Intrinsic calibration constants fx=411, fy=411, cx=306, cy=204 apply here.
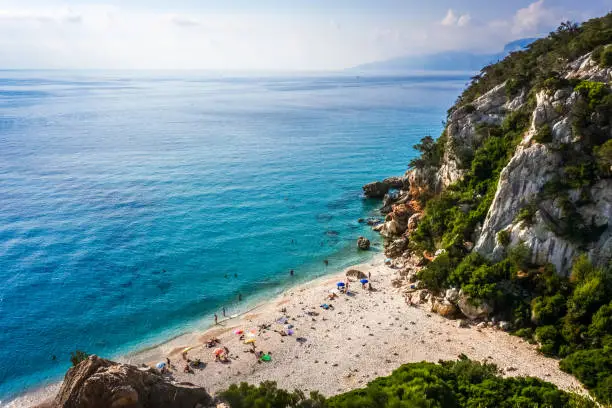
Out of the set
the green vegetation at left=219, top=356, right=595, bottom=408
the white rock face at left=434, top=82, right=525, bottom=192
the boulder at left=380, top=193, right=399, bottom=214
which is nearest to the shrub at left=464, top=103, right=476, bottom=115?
the white rock face at left=434, top=82, right=525, bottom=192

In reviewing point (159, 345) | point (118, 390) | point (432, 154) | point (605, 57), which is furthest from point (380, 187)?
point (118, 390)

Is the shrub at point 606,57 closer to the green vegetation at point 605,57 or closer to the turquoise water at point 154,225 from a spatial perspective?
the green vegetation at point 605,57

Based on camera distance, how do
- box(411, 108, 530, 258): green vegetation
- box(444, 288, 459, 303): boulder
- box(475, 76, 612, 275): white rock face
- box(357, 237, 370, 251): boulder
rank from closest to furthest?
1. box(475, 76, 612, 275): white rock face
2. box(444, 288, 459, 303): boulder
3. box(411, 108, 530, 258): green vegetation
4. box(357, 237, 370, 251): boulder

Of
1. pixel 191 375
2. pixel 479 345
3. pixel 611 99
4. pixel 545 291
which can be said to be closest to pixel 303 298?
pixel 191 375

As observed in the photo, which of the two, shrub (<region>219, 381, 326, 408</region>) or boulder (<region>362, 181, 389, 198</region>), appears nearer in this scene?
shrub (<region>219, 381, 326, 408</region>)

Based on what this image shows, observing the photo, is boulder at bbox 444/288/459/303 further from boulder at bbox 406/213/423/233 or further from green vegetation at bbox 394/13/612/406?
boulder at bbox 406/213/423/233

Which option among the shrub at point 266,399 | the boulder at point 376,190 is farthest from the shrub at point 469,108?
the shrub at point 266,399

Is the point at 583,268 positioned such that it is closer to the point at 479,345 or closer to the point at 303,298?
the point at 479,345
